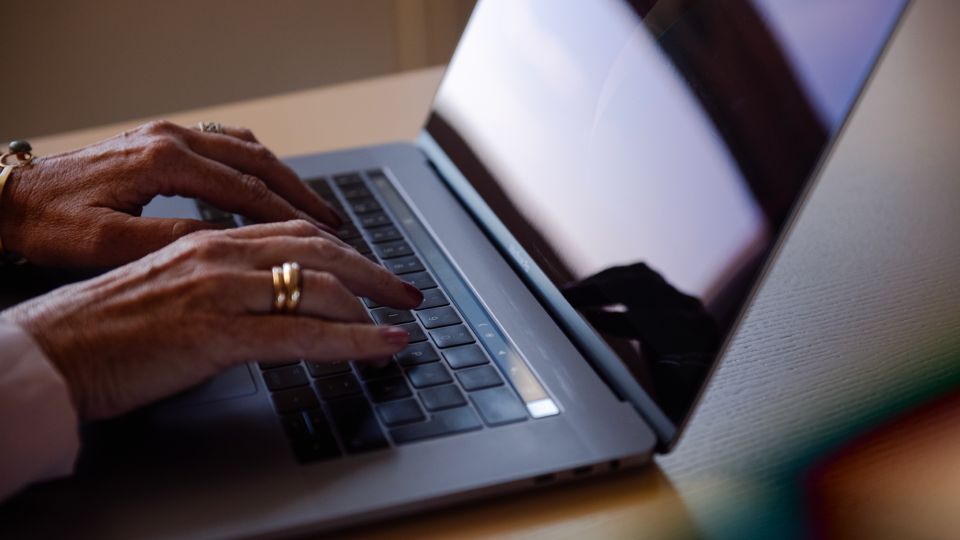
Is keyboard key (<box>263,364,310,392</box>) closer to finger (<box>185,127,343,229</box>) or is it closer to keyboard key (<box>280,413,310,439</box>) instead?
keyboard key (<box>280,413,310,439</box>)

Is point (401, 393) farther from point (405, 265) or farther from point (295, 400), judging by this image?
point (405, 265)

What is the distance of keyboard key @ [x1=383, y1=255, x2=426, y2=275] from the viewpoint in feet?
2.09

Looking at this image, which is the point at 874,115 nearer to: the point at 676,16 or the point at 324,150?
the point at 676,16

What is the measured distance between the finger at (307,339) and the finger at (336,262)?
0.05 meters

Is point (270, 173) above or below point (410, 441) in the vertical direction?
above

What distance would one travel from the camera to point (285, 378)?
494 millimetres

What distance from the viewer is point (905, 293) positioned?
0.62 m

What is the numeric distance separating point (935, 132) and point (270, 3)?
191 cm

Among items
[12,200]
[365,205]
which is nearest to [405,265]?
[365,205]

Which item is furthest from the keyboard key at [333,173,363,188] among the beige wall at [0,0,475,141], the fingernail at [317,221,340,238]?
the beige wall at [0,0,475,141]

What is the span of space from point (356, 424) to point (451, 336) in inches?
4.6

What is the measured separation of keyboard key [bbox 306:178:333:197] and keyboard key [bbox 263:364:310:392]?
1.02 feet

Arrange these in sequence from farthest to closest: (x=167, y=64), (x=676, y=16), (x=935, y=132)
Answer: (x=167, y=64) < (x=935, y=132) < (x=676, y=16)

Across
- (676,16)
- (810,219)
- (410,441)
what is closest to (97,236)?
(410,441)
